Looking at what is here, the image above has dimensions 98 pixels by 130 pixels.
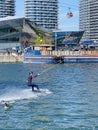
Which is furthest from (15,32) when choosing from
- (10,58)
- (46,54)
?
(46,54)

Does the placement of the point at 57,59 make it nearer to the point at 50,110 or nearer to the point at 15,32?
the point at 15,32

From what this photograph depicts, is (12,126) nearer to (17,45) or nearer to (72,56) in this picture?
(72,56)

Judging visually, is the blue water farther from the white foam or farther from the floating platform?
the floating platform

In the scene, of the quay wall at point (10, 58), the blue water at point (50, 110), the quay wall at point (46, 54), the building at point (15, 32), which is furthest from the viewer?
the building at point (15, 32)

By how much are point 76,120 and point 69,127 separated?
7.06 feet

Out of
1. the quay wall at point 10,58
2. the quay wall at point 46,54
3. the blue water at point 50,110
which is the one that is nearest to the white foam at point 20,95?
the blue water at point 50,110

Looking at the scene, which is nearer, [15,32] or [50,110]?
[50,110]

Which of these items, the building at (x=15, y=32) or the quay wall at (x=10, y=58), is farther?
the building at (x=15, y=32)

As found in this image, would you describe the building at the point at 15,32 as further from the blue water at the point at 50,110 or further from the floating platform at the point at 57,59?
the blue water at the point at 50,110

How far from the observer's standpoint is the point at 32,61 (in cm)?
12012

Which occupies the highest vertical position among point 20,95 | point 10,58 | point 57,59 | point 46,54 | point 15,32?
point 15,32

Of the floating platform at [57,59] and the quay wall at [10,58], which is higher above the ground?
A: the floating platform at [57,59]

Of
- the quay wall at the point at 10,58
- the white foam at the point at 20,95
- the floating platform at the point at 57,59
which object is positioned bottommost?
the quay wall at the point at 10,58

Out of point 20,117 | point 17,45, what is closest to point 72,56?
point 17,45
